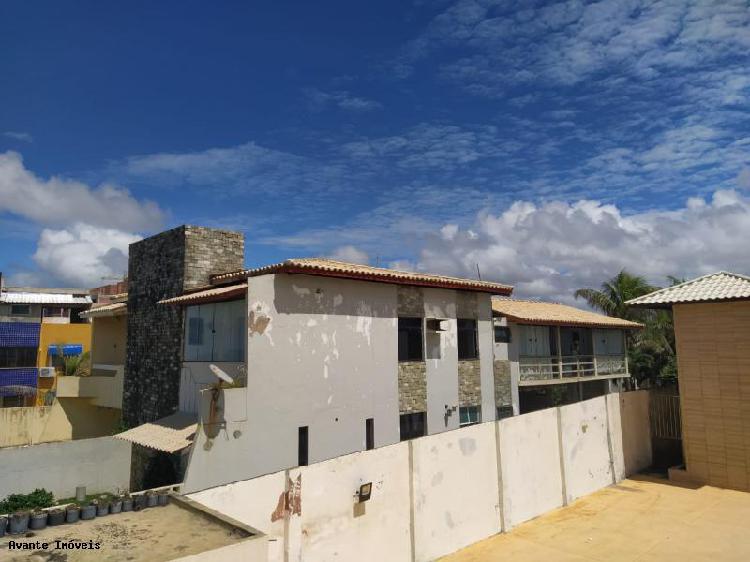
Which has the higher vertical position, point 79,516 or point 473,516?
point 79,516

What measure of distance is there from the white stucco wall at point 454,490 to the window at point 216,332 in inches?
226

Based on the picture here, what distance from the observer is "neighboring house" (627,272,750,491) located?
52.9 ft

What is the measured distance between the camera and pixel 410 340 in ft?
59.5

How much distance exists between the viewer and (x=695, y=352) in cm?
1709

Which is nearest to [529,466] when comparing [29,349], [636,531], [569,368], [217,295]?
[636,531]

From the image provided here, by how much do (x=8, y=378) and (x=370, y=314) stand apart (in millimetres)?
29618

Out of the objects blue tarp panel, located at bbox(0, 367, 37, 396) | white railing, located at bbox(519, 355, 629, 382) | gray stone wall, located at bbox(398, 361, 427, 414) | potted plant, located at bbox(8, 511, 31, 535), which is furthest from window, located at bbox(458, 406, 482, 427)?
blue tarp panel, located at bbox(0, 367, 37, 396)

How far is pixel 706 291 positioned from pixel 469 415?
9.22 meters

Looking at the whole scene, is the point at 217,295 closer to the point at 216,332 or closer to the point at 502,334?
the point at 216,332

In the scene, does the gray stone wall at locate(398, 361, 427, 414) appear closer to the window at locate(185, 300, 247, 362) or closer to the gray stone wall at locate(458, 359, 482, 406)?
the gray stone wall at locate(458, 359, 482, 406)

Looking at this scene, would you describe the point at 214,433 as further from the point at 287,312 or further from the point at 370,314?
the point at 370,314

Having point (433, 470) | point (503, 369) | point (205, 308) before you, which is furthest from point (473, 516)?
point (503, 369)

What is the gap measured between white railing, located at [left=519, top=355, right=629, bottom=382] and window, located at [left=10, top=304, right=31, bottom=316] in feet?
117

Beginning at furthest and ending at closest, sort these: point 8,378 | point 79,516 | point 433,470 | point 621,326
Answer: point 8,378, point 621,326, point 433,470, point 79,516
